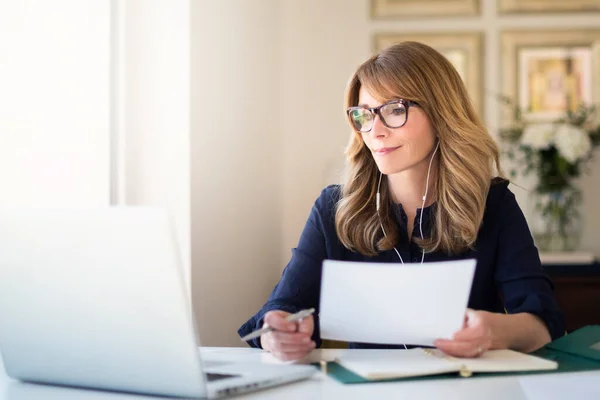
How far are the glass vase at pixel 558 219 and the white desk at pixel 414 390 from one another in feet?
7.55

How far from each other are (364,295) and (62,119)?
1322 millimetres

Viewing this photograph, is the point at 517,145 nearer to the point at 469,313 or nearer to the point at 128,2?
the point at 128,2

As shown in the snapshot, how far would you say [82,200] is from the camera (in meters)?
2.16

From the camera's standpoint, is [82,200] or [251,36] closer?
[82,200]

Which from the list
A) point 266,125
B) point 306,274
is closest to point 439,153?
point 306,274

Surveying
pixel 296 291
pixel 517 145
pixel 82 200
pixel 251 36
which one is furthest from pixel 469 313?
pixel 517 145

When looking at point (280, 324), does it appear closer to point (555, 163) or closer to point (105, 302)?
point (105, 302)

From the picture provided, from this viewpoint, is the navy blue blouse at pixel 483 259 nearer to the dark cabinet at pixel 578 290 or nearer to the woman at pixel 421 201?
the woman at pixel 421 201

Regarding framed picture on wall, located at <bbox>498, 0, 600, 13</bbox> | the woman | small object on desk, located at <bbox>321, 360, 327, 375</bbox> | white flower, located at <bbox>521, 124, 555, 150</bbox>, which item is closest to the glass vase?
white flower, located at <bbox>521, 124, 555, 150</bbox>

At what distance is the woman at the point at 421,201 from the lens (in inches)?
68.3

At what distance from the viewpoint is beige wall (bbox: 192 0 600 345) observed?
241 cm

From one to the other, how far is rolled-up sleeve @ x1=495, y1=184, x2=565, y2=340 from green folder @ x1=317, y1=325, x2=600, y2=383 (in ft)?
0.29

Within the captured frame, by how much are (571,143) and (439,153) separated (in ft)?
5.17

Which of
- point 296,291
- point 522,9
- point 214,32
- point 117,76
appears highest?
point 522,9
